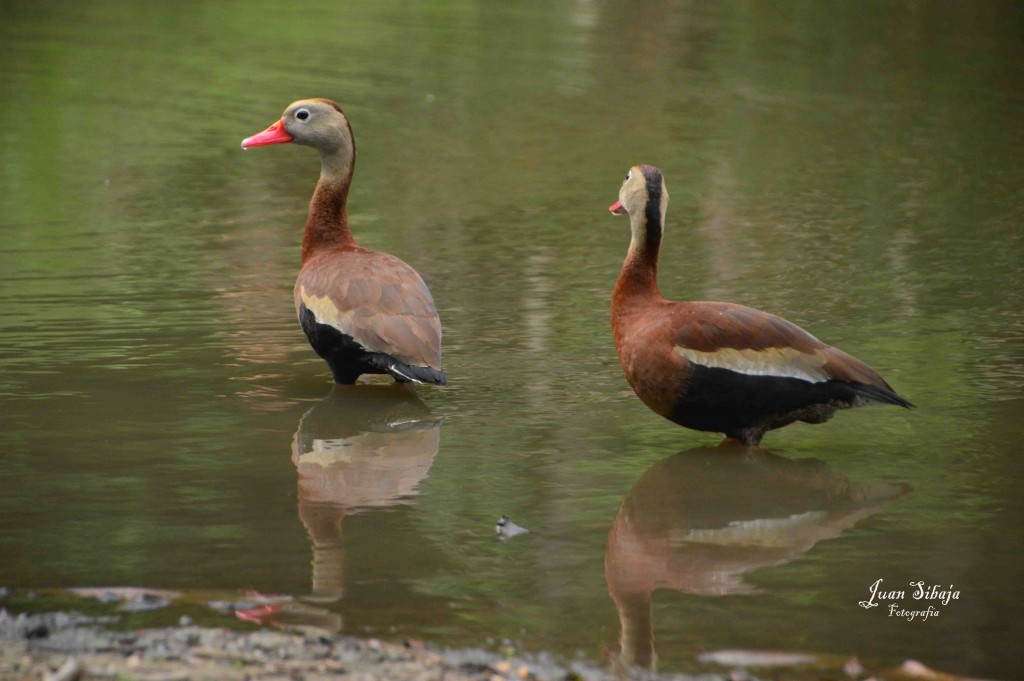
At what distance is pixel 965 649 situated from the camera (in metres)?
5.40

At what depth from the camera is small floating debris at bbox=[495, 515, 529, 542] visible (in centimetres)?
639

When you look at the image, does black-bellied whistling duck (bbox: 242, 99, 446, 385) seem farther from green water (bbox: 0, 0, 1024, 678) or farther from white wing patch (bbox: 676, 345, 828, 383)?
→ white wing patch (bbox: 676, 345, 828, 383)

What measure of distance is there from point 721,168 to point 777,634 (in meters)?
10.4

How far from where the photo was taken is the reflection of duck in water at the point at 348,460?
19.9ft

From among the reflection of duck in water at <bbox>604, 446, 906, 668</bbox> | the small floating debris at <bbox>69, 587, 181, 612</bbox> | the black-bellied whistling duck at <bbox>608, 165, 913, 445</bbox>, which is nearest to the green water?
the reflection of duck in water at <bbox>604, 446, 906, 668</bbox>

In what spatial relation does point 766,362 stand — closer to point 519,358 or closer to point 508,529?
point 508,529

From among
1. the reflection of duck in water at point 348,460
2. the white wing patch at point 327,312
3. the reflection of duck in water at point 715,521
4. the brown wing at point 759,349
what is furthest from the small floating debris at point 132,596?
the white wing patch at point 327,312

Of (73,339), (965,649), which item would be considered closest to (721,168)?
(73,339)

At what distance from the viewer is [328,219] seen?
9.42m

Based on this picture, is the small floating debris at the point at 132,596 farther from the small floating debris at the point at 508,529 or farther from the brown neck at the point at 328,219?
the brown neck at the point at 328,219

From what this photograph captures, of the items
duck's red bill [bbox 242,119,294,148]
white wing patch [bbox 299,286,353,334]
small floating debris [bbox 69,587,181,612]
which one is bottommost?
small floating debris [bbox 69,587,181,612]

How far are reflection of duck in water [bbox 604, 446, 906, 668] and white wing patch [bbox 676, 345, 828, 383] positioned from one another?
446 millimetres
